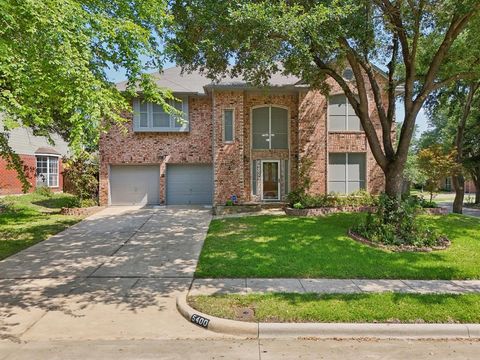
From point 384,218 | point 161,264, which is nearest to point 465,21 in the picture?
point 384,218

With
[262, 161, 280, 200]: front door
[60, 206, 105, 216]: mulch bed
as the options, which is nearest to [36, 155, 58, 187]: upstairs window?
[60, 206, 105, 216]: mulch bed

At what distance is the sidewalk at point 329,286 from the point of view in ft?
19.9

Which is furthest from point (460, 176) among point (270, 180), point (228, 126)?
point (228, 126)

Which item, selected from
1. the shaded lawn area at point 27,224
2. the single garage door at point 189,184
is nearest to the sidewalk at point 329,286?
the shaded lawn area at point 27,224

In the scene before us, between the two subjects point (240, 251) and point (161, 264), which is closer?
point (161, 264)

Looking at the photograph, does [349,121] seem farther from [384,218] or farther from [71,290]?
[71,290]

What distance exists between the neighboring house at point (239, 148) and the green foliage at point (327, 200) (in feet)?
4.81

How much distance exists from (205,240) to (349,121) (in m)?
11.0

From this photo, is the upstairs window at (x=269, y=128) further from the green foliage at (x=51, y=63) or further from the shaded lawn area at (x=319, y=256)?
the green foliage at (x=51, y=63)

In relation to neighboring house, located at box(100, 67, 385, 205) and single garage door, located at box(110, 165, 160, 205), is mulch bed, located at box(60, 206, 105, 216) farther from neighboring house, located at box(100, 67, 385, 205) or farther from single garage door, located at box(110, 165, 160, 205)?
single garage door, located at box(110, 165, 160, 205)

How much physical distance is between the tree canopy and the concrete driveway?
504 cm

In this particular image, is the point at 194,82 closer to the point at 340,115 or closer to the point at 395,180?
the point at 340,115

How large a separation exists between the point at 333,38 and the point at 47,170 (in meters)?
25.4

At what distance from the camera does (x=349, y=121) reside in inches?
694
